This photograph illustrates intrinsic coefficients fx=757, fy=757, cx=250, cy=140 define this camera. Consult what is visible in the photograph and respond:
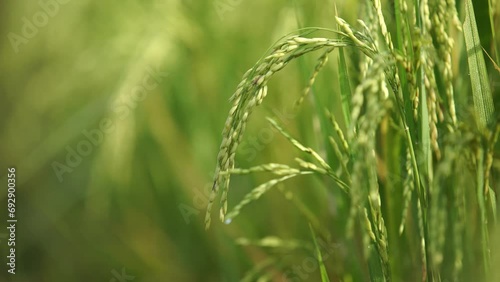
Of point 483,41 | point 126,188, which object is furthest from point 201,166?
point 483,41

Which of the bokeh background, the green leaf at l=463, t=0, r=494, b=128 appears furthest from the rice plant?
the bokeh background

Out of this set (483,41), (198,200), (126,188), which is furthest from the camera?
(126,188)

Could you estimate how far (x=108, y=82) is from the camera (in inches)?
93.7

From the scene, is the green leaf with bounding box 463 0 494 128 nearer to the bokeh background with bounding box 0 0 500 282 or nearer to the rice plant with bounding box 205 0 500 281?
the rice plant with bounding box 205 0 500 281

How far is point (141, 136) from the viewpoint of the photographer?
230cm

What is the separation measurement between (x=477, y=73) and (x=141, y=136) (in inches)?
54.5

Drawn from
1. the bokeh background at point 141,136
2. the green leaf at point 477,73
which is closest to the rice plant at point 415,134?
the green leaf at point 477,73

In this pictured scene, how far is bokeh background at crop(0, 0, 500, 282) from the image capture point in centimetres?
188

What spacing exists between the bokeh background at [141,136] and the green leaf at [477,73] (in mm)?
573

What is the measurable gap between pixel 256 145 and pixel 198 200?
0.69ft

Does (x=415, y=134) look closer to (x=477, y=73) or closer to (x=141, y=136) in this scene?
(x=477, y=73)

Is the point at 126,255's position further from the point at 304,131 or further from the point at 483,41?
the point at 483,41

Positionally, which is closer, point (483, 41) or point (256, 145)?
point (483, 41)

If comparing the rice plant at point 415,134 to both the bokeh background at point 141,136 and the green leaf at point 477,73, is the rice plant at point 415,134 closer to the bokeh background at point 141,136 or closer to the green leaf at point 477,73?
the green leaf at point 477,73
